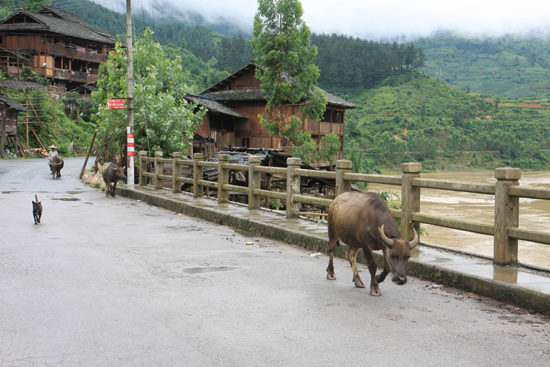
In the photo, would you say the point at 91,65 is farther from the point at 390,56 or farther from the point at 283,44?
the point at 390,56

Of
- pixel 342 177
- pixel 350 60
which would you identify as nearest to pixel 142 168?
pixel 342 177

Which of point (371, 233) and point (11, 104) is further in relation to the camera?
point (11, 104)

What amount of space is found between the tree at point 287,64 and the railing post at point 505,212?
2912 centimetres

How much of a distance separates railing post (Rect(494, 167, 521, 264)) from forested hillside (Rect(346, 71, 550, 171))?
57394mm

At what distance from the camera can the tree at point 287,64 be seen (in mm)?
36719

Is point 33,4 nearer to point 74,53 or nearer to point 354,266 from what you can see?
point 74,53

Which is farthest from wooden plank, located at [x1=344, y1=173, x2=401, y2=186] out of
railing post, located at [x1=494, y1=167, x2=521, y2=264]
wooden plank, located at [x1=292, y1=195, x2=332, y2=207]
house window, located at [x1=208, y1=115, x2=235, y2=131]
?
house window, located at [x1=208, y1=115, x2=235, y2=131]

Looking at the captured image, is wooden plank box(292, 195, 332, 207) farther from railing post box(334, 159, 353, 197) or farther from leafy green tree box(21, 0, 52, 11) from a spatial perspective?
leafy green tree box(21, 0, 52, 11)

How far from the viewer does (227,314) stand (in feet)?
18.2

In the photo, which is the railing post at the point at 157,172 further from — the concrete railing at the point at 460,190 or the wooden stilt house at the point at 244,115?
the wooden stilt house at the point at 244,115

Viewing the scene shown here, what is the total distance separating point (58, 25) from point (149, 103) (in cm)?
4364

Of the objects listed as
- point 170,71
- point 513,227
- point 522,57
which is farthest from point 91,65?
point 522,57

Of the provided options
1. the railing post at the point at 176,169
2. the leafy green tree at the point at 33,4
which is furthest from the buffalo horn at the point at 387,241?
the leafy green tree at the point at 33,4

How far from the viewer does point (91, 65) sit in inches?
2613
